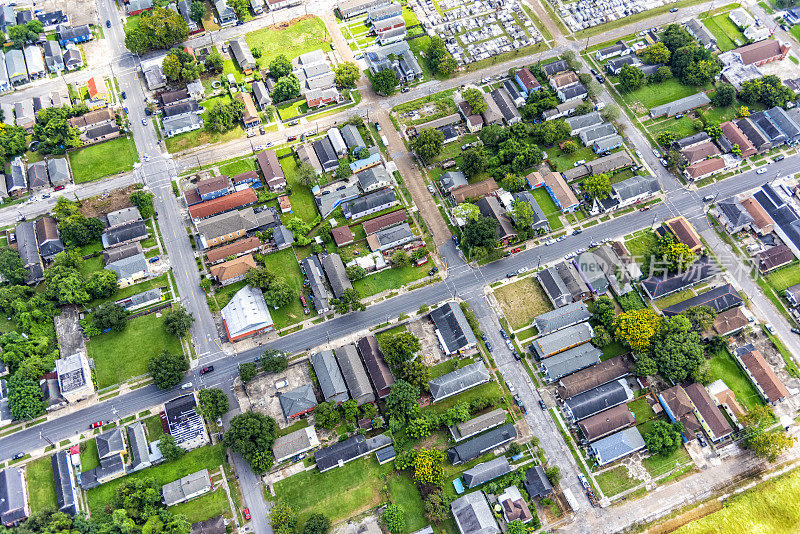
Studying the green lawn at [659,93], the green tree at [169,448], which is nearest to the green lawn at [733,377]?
the green lawn at [659,93]

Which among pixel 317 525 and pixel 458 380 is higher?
pixel 458 380

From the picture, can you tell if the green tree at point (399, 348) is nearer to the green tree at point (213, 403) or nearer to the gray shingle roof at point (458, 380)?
A: the gray shingle roof at point (458, 380)

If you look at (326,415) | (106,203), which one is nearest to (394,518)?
(326,415)

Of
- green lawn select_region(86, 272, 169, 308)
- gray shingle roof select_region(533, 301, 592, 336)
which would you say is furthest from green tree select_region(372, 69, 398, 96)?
gray shingle roof select_region(533, 301, 592, 336)

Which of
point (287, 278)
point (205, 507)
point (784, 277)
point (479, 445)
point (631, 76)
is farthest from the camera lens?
point (631, 76)

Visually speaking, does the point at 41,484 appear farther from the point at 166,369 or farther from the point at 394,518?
the point at 394,518
